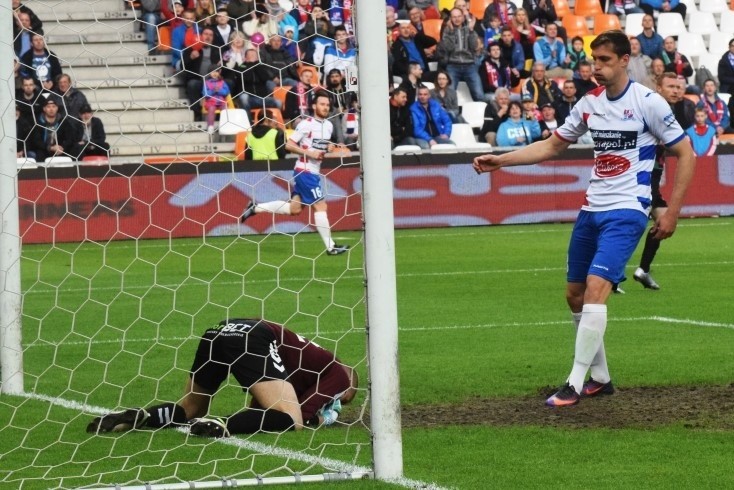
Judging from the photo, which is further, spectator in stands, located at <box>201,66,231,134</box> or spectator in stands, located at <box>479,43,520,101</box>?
spectator in stands, located at <box>479,43,520,101</box>

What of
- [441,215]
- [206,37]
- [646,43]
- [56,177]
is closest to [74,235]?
[56,177]

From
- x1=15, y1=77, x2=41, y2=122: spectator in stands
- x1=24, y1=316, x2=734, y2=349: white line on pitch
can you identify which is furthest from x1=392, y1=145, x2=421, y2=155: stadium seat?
x1=15, y1=77, x2=41, y2=122: spectator in stands

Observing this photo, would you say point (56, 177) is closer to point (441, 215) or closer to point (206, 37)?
point (441, 215)

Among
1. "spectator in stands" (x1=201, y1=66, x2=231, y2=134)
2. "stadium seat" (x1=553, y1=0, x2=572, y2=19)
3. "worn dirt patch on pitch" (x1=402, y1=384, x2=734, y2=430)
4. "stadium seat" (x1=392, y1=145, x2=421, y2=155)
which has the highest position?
"spectator in stands" (x1=201, y1=66, x2=231, y2=134)

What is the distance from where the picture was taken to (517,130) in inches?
915

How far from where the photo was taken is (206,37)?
12266 millimetres

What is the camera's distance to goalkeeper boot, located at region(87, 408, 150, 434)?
7082 mm

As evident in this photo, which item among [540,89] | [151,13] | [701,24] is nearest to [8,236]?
[151,13]

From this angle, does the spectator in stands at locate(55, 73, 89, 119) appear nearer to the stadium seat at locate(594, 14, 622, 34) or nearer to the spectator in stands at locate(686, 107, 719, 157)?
the spectator in stands at locate(686, 107, 719, 157)

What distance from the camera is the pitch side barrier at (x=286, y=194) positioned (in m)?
19.1

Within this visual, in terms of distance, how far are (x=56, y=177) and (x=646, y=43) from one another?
12.2m

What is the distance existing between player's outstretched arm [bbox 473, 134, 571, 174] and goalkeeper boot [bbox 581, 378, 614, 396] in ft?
4.30

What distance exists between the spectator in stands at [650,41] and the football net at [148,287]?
7915 millimetres

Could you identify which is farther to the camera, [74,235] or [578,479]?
[74,235]
